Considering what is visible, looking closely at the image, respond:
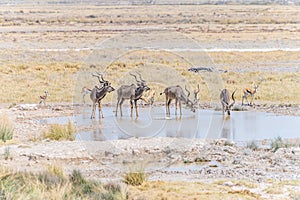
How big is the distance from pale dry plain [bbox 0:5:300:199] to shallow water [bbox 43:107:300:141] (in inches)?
35.8

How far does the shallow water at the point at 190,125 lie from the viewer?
1523 cm

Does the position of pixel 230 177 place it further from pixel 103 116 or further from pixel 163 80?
pixel 163 80

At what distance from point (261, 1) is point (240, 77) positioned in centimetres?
10090

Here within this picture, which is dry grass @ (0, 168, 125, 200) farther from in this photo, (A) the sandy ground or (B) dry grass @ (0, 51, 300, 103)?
(B) dry grass @ (0, 51, 300, 103)

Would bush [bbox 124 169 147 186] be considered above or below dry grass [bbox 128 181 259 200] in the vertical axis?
above

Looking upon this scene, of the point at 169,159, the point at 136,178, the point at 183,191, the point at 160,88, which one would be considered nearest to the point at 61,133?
the point at 169,159

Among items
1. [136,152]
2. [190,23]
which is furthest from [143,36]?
[136,152]

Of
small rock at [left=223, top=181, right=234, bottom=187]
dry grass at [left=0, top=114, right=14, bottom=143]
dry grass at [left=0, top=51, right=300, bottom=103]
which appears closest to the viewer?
small rock at [left=223, top=181, right=234, bottom=187]

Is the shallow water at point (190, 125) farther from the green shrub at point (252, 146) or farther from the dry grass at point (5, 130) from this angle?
the dry grass at point (5, 130)

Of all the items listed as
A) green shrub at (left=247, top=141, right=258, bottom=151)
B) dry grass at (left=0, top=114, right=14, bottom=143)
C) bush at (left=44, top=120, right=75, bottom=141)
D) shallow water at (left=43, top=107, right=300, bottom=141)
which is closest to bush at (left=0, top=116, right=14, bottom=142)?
dry grass at (left=0, top=114, right=14, bottom=143)

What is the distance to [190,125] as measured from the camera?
1639cm

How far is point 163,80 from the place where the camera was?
2678 cm

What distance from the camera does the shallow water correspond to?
15.2m

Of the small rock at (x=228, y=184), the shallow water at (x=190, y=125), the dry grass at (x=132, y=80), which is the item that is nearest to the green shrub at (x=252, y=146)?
the shallow water at (x=190, y=125)
